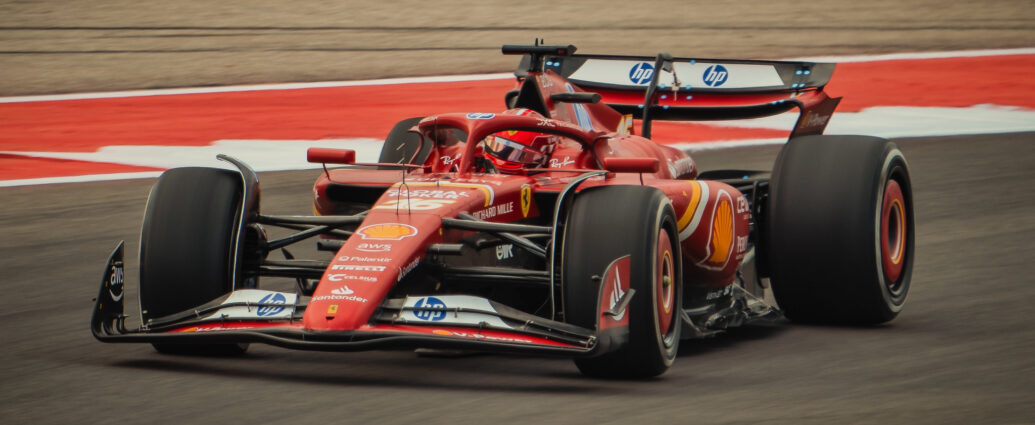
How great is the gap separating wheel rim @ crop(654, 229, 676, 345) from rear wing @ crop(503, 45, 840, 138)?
2.59 meters

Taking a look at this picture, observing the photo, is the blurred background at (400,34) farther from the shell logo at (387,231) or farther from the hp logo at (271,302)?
the hp logo at (271,302)

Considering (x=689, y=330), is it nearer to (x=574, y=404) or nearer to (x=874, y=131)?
(x=574, y=404)

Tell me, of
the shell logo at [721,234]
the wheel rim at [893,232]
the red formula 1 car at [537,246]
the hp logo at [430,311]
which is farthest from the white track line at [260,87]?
the hp logo at [430,311]

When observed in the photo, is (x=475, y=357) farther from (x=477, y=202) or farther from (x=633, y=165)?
(x=633, y=165)

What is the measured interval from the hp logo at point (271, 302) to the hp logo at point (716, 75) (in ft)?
13.8

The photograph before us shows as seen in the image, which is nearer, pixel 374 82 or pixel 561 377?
pixel 561 377

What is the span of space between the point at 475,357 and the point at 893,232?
2.82m

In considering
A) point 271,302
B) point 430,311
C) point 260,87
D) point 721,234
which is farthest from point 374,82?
point 430,311

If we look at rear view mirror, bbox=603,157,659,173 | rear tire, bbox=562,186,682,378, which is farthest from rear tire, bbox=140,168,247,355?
rear view mirror, bbox=603,157,659,173

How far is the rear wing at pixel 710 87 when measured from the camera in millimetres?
9391

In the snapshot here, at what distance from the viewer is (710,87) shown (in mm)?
9688

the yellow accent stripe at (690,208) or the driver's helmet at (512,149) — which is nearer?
the yellow accent stripe at (690,208)

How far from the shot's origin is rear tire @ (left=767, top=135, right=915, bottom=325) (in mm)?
7832

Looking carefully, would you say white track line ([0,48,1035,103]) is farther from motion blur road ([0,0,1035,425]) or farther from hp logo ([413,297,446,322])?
hp logo ([413,297,446,322])
